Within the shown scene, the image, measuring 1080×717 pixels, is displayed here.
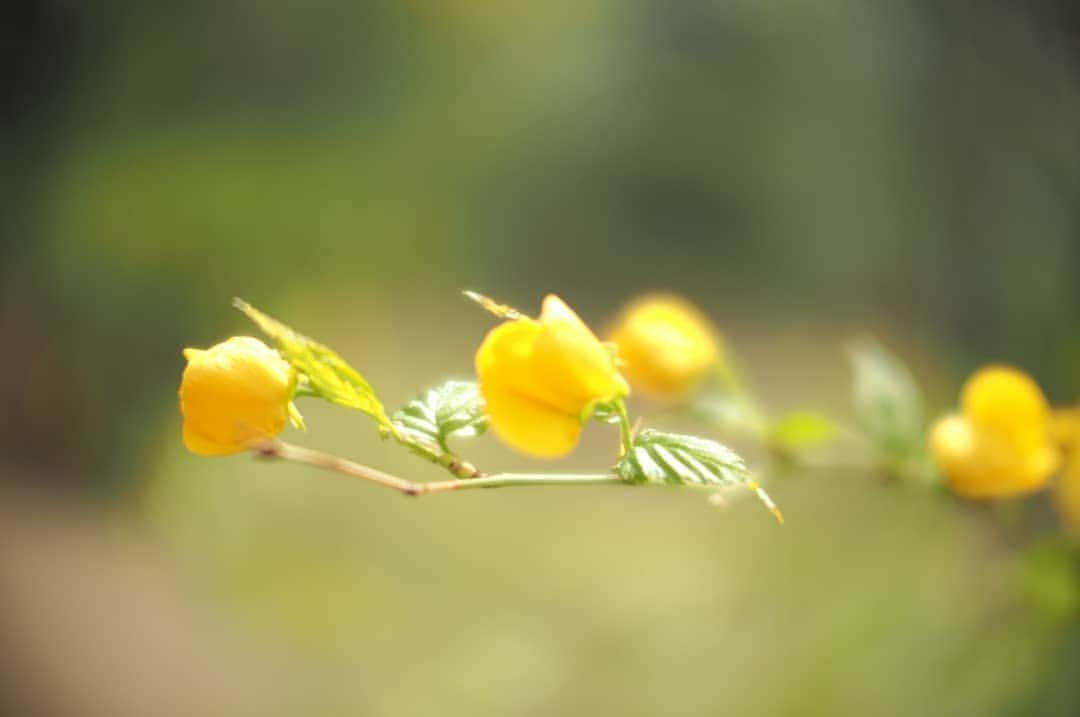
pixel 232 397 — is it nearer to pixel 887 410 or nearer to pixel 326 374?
pixel 326 374

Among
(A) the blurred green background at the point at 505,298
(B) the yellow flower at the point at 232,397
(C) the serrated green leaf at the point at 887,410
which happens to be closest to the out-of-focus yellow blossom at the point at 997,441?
(C) the serrated green leaf at the point at 887,410

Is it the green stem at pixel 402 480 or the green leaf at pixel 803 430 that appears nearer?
the green stem at pixel 402 480

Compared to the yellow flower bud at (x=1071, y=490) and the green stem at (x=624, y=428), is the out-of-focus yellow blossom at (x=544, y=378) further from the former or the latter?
the yellow flower bud at (x=1071, y=490)

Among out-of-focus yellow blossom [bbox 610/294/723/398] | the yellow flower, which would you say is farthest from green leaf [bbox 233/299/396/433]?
out-of-focus yellow blossom [bbox 610/294/723/398]

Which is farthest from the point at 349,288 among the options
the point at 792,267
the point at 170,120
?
the point at 792,267

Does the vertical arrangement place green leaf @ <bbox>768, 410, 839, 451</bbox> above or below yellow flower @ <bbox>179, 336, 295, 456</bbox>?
above

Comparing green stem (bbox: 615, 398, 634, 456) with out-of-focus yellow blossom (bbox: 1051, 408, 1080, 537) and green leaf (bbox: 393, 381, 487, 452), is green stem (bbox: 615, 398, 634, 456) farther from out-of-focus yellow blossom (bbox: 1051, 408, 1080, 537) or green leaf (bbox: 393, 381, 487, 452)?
out-of-focus yellow blossom (bbox: 1051, 408, 1080, 537)

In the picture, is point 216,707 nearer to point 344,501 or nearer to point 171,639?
point 171,639

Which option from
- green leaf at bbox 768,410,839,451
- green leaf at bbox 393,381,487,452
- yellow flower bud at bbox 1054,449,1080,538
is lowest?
green leaf at bbox 393,381,487,452
